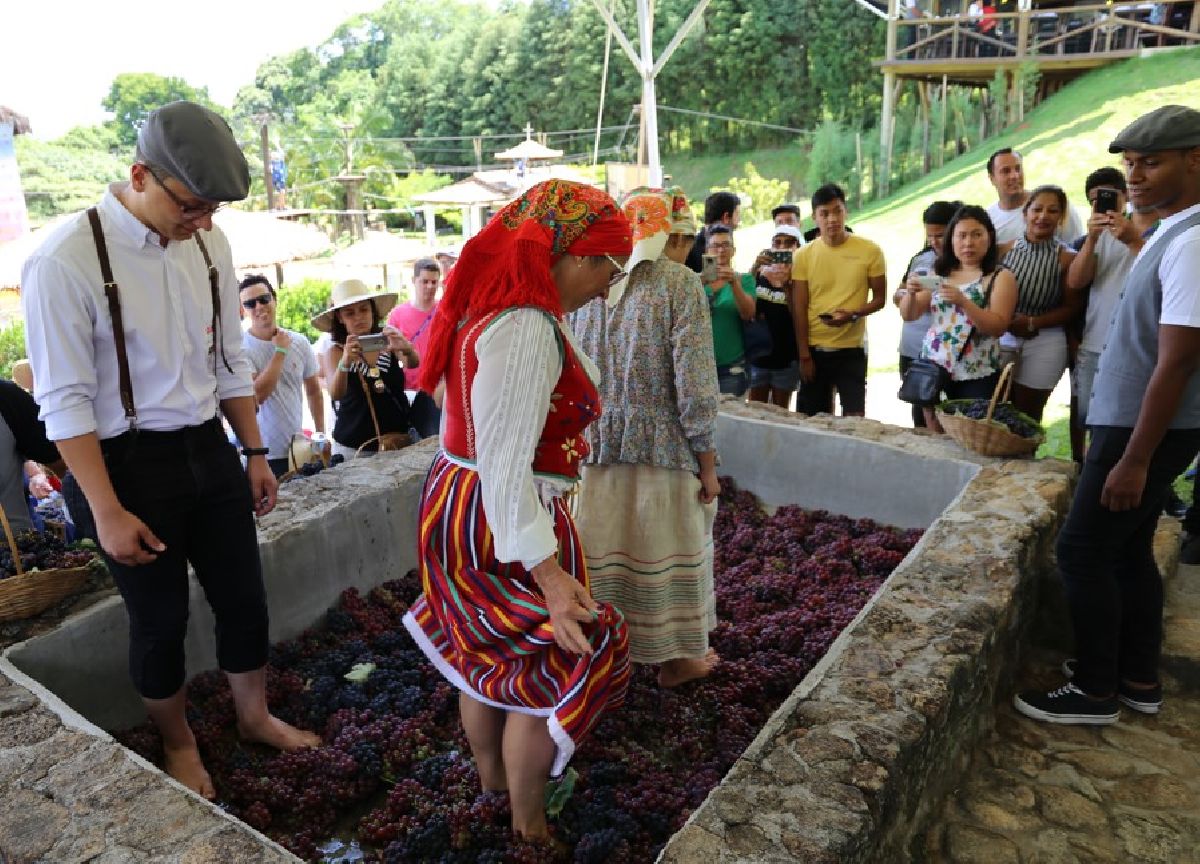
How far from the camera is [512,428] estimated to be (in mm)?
1495

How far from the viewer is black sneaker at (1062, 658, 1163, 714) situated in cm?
254

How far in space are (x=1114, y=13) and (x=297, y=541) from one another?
692 inches

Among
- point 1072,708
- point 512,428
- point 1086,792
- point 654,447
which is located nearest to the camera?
point 512,428

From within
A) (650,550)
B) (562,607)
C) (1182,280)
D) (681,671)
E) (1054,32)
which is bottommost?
(681,671)

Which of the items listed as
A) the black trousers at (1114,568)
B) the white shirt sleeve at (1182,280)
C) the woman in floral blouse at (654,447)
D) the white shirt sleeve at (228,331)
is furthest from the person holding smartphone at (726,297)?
the white shirt sleeve at (228,331)

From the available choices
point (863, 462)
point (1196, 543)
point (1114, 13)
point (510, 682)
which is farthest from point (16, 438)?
point (1114, 13)

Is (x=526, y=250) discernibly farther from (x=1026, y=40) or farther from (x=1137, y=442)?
(x=1026, y=40)

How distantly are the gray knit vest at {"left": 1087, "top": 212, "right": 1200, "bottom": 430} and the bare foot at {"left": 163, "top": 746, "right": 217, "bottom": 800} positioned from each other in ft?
8.26

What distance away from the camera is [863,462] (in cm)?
382

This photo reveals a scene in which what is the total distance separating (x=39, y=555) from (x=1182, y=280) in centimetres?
311

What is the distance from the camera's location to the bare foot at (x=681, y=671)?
2.68 m

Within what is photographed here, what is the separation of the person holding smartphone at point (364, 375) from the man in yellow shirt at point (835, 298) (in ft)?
6.70

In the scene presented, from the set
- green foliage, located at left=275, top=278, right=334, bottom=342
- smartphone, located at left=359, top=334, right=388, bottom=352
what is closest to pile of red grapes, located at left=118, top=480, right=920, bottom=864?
smartphone, located at left=359, top=334, right=388, bottom=352

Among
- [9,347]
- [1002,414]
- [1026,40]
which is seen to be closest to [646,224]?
[1002,414]
